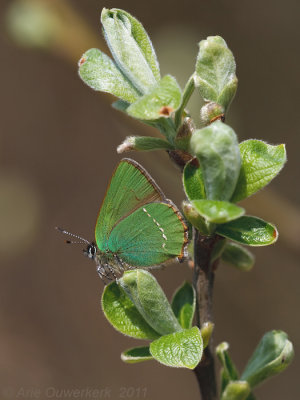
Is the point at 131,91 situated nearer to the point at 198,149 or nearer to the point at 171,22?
the point at 198,149

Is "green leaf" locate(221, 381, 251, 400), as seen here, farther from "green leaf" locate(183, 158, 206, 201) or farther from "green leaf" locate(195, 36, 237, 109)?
"green leaf" locate(195, 36, 237, 109)

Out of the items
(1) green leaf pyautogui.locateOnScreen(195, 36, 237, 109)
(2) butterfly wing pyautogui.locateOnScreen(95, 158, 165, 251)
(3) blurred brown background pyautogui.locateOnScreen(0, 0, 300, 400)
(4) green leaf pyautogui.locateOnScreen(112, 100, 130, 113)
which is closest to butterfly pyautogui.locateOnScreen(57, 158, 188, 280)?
(2) butterfly wing pyautogui.locateOnScreen(95, 158, 165, 251)

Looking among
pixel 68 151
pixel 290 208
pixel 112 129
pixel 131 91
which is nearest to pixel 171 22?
pixel 112 129

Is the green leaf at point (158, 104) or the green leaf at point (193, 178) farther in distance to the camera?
the green leaf at point (193, 178)

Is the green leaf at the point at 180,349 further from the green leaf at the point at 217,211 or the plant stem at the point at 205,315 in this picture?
the green leaf at the point at 217,211

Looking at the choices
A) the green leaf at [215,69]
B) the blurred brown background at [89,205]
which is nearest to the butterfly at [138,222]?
the green leaf at [215,69]
